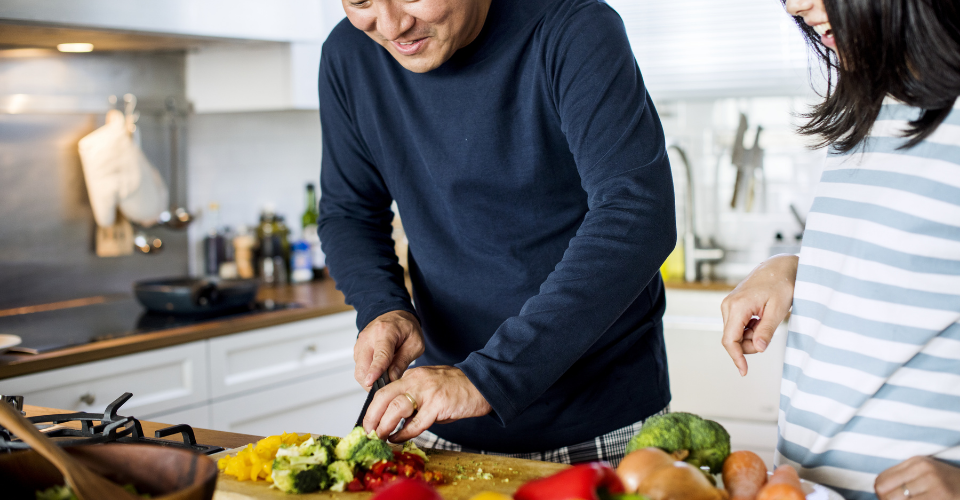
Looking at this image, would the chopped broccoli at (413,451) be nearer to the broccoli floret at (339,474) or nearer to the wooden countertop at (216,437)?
the broccoli floret at (339,474)

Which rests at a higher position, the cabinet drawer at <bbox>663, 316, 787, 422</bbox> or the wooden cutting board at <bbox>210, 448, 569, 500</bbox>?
the wooden cutting board at <bbox>210, 448, 569, 500</bbox>

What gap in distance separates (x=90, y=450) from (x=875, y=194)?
77cm

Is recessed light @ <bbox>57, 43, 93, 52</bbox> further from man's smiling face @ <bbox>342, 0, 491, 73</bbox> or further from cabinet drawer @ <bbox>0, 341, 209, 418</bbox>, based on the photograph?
man's smiling face @ <bbox>342, 0, 491, 73</bbox>

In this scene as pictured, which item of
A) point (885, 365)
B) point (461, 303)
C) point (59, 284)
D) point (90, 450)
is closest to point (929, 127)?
point (885, 365)

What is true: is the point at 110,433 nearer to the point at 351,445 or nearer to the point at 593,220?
the point at 351,445

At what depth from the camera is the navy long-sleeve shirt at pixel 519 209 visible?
92 cm

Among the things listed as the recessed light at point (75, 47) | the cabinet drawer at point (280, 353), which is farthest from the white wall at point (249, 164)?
the cabinet drawer at point (280, 353)

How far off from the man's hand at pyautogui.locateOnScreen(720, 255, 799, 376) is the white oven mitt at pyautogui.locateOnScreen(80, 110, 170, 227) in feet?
6.71

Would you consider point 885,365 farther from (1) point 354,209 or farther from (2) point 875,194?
(1) point 354,209

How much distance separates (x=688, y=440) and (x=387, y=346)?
0.45 meters

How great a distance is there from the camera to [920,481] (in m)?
0.69

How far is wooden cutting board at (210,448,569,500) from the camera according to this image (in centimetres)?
79

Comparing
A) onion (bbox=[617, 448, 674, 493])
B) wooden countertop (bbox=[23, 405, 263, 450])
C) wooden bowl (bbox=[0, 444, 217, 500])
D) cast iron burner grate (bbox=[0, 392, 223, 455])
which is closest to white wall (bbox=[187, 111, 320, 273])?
wooden countertop (bbox=[23, 405, 263, 450])

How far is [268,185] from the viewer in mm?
2943
